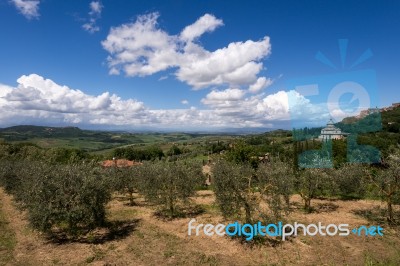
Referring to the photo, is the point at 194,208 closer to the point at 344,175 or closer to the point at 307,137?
the point at 344,175

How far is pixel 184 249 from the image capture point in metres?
15.5

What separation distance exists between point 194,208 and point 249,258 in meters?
11.8

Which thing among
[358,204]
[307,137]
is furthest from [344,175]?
[307,137]

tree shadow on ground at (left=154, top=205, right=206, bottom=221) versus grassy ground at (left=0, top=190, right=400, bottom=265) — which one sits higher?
grassy ground at (left=0, top=190, right=400, bottom=265)

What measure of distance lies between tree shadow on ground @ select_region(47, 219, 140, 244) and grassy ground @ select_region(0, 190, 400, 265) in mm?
63

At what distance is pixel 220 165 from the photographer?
1722 centimetres

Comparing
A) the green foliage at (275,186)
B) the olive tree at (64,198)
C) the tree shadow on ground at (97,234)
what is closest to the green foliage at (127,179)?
the tree shadow on ground at (97,234)

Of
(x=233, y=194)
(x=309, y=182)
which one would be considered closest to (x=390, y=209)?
(x=309, y=182)

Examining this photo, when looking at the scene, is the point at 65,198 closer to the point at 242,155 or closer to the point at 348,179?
the point at 348,179

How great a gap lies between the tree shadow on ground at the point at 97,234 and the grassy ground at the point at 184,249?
2.5 inches

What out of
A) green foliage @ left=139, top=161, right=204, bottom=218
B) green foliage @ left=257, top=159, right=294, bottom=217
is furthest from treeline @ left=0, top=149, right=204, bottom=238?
green foliage @ left=257, top=159, right=294, bottom=217

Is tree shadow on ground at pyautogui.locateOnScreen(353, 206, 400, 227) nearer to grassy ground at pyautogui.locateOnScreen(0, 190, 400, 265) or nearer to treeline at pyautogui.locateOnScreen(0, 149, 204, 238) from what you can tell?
grassy ground at pyautogui.locateOnScreen(0, 190, 400, 265)

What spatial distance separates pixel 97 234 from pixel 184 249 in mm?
6790

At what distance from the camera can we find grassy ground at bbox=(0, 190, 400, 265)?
1402 centimetres
